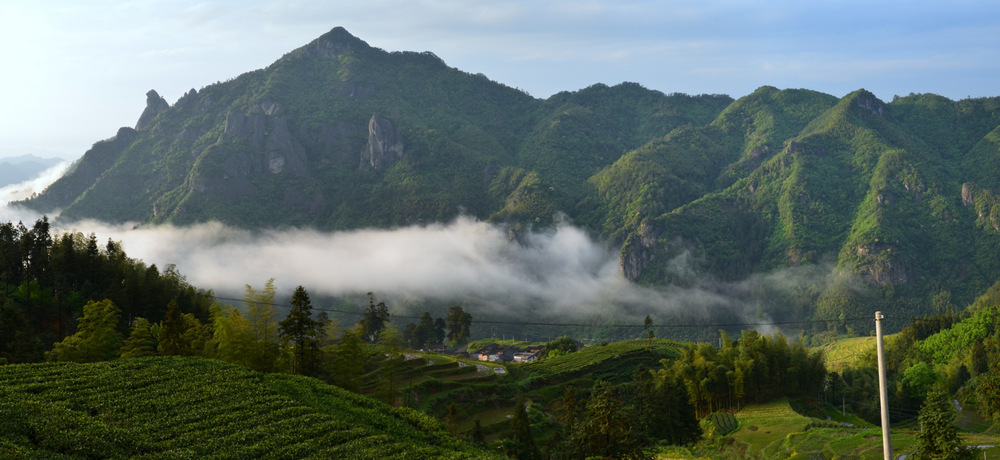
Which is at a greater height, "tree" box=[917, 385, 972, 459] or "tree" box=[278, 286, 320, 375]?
"tree" box=[278, 286, 320, 375]

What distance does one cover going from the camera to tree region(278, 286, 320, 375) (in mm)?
54625

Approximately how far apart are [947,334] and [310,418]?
119702 millimetres

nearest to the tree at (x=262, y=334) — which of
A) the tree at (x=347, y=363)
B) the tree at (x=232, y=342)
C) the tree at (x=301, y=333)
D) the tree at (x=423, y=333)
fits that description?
the tree at (x=232, y=342)

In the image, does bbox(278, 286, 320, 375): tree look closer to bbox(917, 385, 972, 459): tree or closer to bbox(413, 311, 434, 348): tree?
bbox(917, 385, 972, 459): tree

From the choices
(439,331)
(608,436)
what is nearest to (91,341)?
(608,436)

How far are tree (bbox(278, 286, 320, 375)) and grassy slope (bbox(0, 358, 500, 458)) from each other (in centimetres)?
804

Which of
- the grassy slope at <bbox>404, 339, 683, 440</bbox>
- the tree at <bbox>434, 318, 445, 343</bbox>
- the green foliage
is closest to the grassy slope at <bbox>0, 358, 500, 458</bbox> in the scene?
the grassy slope at <bbox>404, 339, 683, 440</bbox>

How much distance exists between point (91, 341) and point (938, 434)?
55.3 meters

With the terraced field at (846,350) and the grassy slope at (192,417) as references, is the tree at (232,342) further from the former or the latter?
the terraced field at (846,350)

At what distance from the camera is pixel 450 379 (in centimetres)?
7831

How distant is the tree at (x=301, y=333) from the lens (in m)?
54.6

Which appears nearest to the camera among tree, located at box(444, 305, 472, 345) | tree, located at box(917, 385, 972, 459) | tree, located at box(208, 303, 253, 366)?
tree, located at box(917, 385, 972, 459)

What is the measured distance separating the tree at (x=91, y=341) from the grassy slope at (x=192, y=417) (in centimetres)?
891

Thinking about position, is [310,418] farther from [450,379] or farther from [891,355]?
[891,355]
